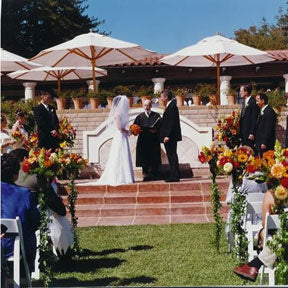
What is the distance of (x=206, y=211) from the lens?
1044 centimetres

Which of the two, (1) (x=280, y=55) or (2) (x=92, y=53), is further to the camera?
(1) (x=280, y=55)

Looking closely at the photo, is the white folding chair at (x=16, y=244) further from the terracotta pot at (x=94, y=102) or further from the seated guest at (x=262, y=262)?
the terracotta pot at (x=94, y=102)

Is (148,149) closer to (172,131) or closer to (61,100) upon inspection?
(172,131)

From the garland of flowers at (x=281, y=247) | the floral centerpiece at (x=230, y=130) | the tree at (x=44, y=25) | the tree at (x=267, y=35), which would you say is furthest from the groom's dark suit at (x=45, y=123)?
the tree at (x=267, y=35)

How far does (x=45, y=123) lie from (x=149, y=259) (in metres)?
5.66

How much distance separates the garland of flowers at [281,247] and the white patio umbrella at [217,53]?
30.5 feet

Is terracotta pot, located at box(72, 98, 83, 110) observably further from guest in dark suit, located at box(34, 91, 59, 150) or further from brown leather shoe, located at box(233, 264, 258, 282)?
brown leather shoe, located at box(233, 264, 258, 282)

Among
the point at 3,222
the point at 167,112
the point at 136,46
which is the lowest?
the point at 3,222

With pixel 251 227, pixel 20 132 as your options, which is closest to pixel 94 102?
pixel 20 132

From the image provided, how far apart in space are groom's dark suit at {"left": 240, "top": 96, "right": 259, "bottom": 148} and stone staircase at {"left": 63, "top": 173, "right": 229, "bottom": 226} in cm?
108

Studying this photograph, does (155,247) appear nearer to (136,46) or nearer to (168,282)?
(168,282)

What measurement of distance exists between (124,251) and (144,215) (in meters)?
2.62

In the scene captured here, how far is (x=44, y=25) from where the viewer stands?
2855 centimetres

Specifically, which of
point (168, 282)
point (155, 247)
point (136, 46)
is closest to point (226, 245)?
point (155, 247)
